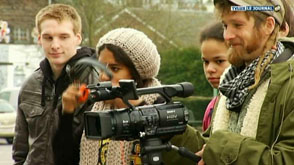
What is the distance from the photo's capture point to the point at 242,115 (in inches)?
108

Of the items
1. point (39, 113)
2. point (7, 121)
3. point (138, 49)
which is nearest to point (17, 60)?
point (7, 121)

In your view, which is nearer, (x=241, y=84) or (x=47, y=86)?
(x=241, y=84)

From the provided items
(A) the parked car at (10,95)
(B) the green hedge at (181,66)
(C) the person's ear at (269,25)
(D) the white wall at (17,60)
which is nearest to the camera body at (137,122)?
(C) the person's ear at (269,25)

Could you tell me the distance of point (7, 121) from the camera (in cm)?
1812

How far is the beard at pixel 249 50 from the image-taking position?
2709 mm

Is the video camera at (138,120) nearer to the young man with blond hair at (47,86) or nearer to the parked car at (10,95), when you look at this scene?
the young man with blond hair at (47,86)

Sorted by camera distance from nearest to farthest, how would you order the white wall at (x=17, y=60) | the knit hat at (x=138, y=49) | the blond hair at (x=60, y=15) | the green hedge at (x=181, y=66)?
the knit hat at (x=138, y=49) → the blond hair at (x=60, y=15) → the white wall at (x=17, y=60) → the green hedge at (x=181, y=66)

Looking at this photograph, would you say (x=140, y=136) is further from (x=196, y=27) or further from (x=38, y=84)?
(x=196, y=27)

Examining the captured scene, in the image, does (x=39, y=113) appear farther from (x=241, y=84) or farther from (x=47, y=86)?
(x=241, y=84)

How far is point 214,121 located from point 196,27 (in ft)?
78.6

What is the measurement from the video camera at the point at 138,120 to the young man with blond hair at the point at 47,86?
A: 818 mm

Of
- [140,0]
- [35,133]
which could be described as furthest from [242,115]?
[140,0]

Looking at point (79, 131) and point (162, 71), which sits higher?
point (79, 131)

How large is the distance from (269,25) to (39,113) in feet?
4.79
